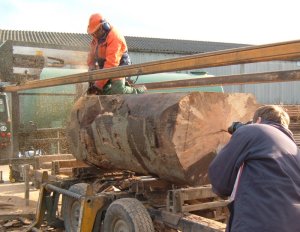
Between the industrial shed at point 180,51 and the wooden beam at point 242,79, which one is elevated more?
the industrial shed at point 180,51

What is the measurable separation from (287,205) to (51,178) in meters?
4.59

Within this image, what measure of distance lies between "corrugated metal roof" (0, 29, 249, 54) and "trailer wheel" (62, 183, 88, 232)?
20.2 m

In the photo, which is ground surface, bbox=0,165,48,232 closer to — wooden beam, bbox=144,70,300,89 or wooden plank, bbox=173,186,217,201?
wooden beam, bbox=144,70,300,89

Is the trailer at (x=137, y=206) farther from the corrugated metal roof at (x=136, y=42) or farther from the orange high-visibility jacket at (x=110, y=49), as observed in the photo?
the corrugated metal roof at (x=136, y=42)

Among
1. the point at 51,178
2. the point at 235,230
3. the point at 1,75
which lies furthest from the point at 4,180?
the point at 235,230

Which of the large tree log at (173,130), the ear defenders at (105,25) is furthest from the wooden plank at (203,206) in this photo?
the ear defenders at (105,25)

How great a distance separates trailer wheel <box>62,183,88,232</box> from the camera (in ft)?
18.7

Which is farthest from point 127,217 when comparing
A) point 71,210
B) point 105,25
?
point 105,25

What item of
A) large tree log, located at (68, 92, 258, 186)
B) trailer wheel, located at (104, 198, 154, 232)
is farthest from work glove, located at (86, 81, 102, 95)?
trailer wheel, located at (104, 198, 154, 232)

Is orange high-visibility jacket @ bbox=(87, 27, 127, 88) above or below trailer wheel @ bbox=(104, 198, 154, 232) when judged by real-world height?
above

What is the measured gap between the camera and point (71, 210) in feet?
19.3

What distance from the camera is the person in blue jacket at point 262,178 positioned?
8.84ft

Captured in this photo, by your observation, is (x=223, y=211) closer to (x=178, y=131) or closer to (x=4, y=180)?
(x=178, y=131)

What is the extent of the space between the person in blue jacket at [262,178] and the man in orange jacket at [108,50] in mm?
3511
